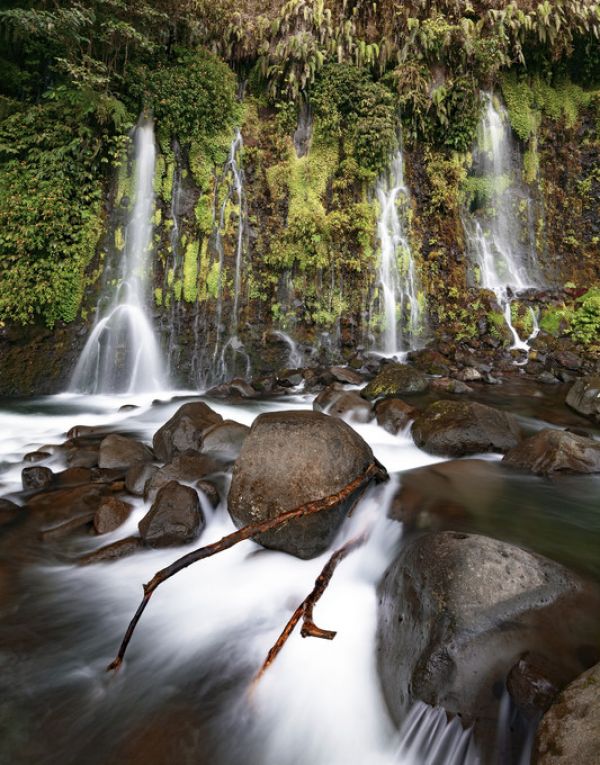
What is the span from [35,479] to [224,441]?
1996 mm

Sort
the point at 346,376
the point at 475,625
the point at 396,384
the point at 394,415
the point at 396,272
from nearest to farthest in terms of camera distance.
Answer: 1. the point at 475,625
2. the point at 394,415
3. the point at 396,384
4. the point at 346,376
5. the point at 396,272

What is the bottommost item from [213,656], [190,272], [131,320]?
[213,656]

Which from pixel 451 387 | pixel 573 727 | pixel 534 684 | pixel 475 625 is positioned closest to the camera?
pixel 573 727

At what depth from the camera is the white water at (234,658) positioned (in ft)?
6.62

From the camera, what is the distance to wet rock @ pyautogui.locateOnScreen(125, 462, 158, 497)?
4.34m

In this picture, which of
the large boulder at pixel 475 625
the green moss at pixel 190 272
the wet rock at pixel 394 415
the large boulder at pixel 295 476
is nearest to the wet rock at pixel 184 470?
the large boulder at pixel 295 476

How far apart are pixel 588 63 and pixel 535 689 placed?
1613 centimetres

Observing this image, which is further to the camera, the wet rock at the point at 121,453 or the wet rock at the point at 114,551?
the wet rock at the point at 121,453

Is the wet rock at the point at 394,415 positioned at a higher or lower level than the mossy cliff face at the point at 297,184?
lower

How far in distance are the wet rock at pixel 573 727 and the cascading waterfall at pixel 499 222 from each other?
1074 cm

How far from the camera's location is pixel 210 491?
4117mm

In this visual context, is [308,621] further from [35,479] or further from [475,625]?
[35,479]

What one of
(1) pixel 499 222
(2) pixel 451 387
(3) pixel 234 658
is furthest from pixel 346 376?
(1) pixel 499 222

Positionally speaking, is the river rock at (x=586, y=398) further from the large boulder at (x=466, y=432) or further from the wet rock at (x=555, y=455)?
the wet rock at (x=555, y=455)
